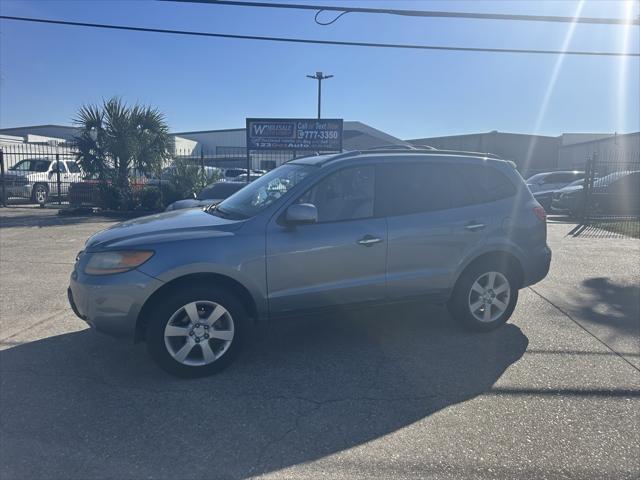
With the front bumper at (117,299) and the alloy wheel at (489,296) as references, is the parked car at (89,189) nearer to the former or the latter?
the front bumper at (117,299)

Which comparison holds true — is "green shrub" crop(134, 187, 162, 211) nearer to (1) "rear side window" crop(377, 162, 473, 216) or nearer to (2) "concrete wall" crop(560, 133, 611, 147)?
(1) "rear side window" crop(377, 162, 473, 216)

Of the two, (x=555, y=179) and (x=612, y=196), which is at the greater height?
(x=555, y=179)

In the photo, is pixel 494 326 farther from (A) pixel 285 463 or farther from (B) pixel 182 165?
(B) pixel 182 165

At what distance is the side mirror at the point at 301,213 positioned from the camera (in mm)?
4016

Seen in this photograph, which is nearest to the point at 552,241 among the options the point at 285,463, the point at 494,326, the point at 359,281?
the point at 494,326

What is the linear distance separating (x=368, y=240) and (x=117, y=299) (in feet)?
7.02

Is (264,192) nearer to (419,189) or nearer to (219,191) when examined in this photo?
(419,189)

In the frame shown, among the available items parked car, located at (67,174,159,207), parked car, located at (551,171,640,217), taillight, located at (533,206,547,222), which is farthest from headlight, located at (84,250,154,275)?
parked car, located at (551,171,640,217)

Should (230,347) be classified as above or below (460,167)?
below

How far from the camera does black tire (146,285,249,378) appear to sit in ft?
12.5

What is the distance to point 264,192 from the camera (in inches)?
187

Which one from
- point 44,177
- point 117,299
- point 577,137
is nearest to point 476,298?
point 117,299

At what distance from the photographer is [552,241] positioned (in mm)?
11414

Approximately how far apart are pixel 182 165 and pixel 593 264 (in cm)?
1351
